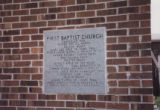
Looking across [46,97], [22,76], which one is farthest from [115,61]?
[22,76]

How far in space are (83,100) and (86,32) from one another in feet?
2.38

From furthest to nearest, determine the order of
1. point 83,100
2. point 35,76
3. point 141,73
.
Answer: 1. point 35,76
2. point 83,100
3. point 141,73

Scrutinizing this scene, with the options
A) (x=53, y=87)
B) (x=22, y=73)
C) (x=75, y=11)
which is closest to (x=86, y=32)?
(x=75, y=11)

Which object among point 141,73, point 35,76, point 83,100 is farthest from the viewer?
point 35,76

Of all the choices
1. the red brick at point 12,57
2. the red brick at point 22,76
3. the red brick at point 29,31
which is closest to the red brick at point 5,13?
the red brick at point 29,31

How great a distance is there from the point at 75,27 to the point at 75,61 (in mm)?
374

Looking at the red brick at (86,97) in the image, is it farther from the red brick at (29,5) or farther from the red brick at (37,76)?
the red brick at (29,5)

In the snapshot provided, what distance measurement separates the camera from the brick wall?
2307 millimetres

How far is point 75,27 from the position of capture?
99.8 inches

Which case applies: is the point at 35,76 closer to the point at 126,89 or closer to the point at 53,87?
the point at 53,87

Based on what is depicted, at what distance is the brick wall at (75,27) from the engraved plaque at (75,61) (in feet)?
0.21

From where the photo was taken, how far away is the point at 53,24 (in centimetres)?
261

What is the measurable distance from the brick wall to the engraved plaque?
64 mm

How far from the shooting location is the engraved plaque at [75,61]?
7.93ft
